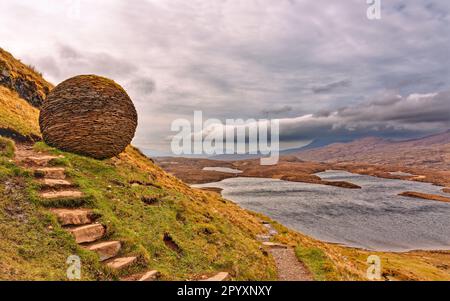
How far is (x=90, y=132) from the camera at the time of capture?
21.0 metres

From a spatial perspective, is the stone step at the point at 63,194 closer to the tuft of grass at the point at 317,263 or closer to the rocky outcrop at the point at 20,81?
the tuft of grass at the point at 317,263

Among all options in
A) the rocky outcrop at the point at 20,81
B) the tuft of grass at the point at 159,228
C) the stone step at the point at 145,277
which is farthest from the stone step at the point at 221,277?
the rocky outcrop at the point at 20,81

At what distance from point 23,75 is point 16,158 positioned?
81.2 ft

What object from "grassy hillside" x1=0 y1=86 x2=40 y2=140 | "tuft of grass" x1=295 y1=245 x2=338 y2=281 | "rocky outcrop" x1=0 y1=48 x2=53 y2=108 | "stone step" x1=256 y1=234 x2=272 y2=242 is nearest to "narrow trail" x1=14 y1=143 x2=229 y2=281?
"grassy hillside" x1=0 y1=86 x2=40 y2=140

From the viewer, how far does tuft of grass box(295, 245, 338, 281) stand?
1736 centimetres

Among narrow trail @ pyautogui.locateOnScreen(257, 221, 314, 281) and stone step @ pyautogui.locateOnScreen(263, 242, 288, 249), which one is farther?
stone step @ pyautogui.locateOnScreen(263, 242, 288, 249)

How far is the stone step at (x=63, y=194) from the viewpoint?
14.4 meters

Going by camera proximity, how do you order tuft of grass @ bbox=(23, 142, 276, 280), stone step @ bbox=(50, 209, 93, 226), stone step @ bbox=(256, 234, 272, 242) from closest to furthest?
stone step @ bbox=(50, 209, 93, 226)
tuft of grass @ bbox=(23, 142, 276, 280)
stone step @ bbox=(256, 234, 272, 242)

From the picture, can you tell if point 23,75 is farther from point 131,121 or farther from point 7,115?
point 131,121

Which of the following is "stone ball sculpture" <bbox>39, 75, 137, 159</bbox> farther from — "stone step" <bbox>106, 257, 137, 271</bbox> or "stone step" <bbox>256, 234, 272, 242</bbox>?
"stone step" <bbox>256, 234, 272, 242</bbox>

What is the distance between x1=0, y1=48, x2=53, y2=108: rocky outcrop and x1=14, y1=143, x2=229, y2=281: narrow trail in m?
21.1

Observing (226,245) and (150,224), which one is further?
(226,245)
